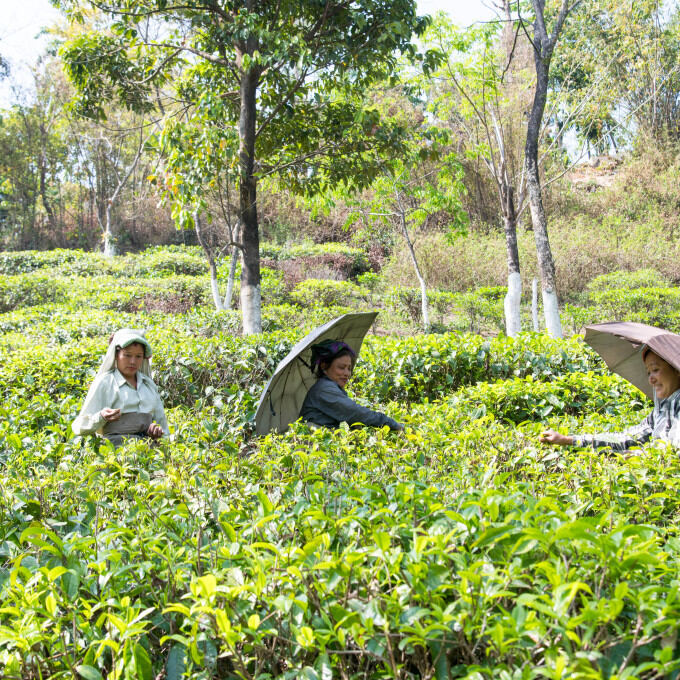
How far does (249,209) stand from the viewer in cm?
719

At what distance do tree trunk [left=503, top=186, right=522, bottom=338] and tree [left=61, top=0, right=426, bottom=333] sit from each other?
243 cm

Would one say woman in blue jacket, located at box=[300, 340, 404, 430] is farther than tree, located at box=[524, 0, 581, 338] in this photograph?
No

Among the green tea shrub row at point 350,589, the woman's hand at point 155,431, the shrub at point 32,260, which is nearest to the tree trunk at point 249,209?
the woman's hand at point 155,431

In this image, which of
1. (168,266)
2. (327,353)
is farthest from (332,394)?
(168,266)

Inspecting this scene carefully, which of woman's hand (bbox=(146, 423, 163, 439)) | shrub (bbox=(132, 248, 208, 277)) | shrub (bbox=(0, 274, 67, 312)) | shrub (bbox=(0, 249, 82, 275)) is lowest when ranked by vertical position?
woman's hand (bbox=(146, 423, 163, 439))

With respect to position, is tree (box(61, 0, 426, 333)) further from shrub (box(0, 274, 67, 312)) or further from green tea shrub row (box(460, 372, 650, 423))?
shrub (box(0, 274, 67, 312))

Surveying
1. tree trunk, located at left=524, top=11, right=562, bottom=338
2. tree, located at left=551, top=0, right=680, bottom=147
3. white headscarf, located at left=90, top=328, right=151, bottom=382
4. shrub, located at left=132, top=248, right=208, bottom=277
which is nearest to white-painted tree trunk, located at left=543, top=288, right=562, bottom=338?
tree trunk, located at left=524, top=11, right=562, bottom=338

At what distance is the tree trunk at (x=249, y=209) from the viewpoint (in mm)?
7070

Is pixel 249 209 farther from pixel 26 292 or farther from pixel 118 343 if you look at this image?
pixel 26 292

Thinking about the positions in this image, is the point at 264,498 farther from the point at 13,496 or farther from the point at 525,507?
the point at 13,496

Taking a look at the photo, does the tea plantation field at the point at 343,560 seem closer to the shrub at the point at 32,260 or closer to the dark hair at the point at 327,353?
the dark hair at the point at 327,353

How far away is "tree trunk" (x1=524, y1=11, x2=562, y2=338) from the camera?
7.82m

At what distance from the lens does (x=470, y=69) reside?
9148 mm

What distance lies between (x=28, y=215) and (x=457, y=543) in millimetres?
31057
